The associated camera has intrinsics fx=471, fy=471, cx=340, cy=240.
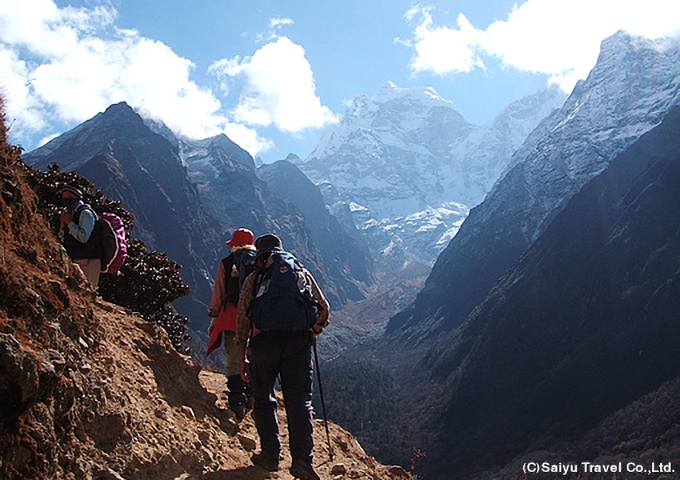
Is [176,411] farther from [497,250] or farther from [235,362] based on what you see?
[497,250]

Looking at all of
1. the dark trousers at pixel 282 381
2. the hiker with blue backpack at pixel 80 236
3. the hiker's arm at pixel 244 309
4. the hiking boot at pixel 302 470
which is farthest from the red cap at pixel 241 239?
the hiking boot at pixel 302 470

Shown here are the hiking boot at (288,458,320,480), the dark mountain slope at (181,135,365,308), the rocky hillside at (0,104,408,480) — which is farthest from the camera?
the dark mountain slope at (181,135,365,308)

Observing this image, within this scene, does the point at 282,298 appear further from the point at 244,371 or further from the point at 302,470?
the point at 302,470

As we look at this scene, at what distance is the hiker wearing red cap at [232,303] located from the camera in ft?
18.1

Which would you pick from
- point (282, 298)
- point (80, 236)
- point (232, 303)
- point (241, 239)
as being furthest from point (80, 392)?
point (241, 239)

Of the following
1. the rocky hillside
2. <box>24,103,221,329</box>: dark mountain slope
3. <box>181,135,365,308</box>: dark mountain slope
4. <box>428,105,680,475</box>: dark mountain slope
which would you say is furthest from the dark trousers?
<box>181,135,365,308</box>: dark mountain slope

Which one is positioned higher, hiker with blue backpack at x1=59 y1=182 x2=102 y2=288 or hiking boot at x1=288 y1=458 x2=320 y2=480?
hiker with blue backpack at x1=59 y1=182 x2=102 y2=288

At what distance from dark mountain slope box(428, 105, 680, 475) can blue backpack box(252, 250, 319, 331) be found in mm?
42007

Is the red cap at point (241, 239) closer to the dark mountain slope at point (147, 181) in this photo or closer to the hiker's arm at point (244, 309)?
the hiker's arm at point (244, 309)

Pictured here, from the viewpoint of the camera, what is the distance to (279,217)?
185125 millimetres

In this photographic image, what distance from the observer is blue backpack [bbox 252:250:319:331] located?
13.9 feet

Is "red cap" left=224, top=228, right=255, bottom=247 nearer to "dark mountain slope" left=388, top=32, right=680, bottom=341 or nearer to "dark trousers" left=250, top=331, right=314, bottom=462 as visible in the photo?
"dark trousers" left=250, top=331, right=314, bottom=462

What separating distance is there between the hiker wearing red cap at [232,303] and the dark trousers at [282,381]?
1242 millimetres

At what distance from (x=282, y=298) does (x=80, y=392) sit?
173cm
